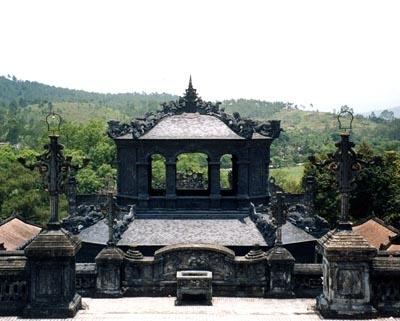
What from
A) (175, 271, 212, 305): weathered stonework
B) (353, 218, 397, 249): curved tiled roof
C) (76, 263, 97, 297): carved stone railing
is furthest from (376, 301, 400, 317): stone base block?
(353, 218, 397, 249): curved tiled roof

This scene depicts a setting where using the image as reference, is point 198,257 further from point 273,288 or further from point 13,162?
point 13,162

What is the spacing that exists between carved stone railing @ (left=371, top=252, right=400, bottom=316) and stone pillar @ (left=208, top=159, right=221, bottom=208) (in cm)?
1011

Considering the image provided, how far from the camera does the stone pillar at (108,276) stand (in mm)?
17938

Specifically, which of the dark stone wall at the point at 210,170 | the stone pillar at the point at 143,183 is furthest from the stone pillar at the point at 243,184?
the stone pillar at the point at 143,183

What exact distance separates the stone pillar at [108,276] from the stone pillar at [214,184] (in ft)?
24.7

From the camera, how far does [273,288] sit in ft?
58.5

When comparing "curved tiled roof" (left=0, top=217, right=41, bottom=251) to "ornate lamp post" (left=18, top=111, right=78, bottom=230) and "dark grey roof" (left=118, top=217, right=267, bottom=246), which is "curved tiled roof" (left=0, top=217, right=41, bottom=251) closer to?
"dark grey roof" (left=118, top=217, right=267, bottom=246)

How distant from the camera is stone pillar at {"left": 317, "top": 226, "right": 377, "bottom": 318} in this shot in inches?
599

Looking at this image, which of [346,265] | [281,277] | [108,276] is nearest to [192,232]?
[108,276]

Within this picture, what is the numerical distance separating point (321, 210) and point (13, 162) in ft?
105

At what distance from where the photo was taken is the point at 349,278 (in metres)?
15.3

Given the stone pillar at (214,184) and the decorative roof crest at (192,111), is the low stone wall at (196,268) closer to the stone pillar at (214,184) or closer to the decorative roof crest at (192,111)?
the stone pillar at (214,184)

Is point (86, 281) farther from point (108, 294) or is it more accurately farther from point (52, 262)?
point (52, 262)

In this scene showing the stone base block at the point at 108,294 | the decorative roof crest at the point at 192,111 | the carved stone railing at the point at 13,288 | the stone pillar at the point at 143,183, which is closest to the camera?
the carved stone railing at the point at 13,288
